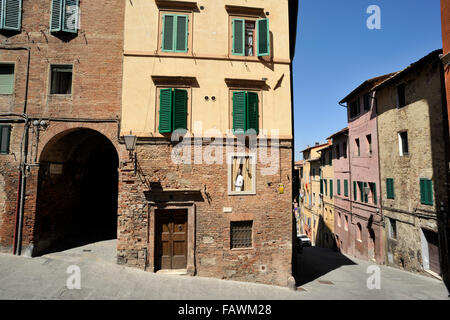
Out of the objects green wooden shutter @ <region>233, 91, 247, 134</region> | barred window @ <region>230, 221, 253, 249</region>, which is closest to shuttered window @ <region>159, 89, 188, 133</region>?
green wooden shutter @ <region>233, 91, 247, 134</region>

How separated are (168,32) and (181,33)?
20.5 inches

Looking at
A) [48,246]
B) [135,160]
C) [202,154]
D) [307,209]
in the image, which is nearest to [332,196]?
[307,209]

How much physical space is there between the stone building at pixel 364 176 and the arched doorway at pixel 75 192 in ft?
56.4

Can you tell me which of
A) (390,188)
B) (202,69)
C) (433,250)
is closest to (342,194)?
(390,188)

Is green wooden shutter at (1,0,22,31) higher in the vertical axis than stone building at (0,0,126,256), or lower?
higher

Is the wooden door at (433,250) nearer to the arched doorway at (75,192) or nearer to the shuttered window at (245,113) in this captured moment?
the shuttered window at (245,113)

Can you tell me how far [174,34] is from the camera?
10305mm

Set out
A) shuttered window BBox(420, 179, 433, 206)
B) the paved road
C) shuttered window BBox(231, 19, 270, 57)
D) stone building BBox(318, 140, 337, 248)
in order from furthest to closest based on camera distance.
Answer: stone building BBox(318, 140, 337, 248), shuttered window BBox(420, 179, 433, 206), shuttered window BBox(231, 19, 270, 57), the paved road

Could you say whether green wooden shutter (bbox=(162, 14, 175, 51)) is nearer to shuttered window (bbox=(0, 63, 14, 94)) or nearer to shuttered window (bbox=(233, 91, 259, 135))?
shuttered window (bbox=(233, 91, 259, 135))

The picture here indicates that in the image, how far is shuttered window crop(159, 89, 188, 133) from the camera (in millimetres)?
9844

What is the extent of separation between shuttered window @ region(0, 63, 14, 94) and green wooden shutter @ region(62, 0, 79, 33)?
2.78 m

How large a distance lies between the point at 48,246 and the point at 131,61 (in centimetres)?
844

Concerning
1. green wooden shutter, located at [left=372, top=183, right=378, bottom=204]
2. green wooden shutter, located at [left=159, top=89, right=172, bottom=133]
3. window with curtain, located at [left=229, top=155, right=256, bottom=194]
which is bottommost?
green wooden shutter, located at [left=372, top=183, right=378, bottom=204]

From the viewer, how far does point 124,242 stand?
9500mm
